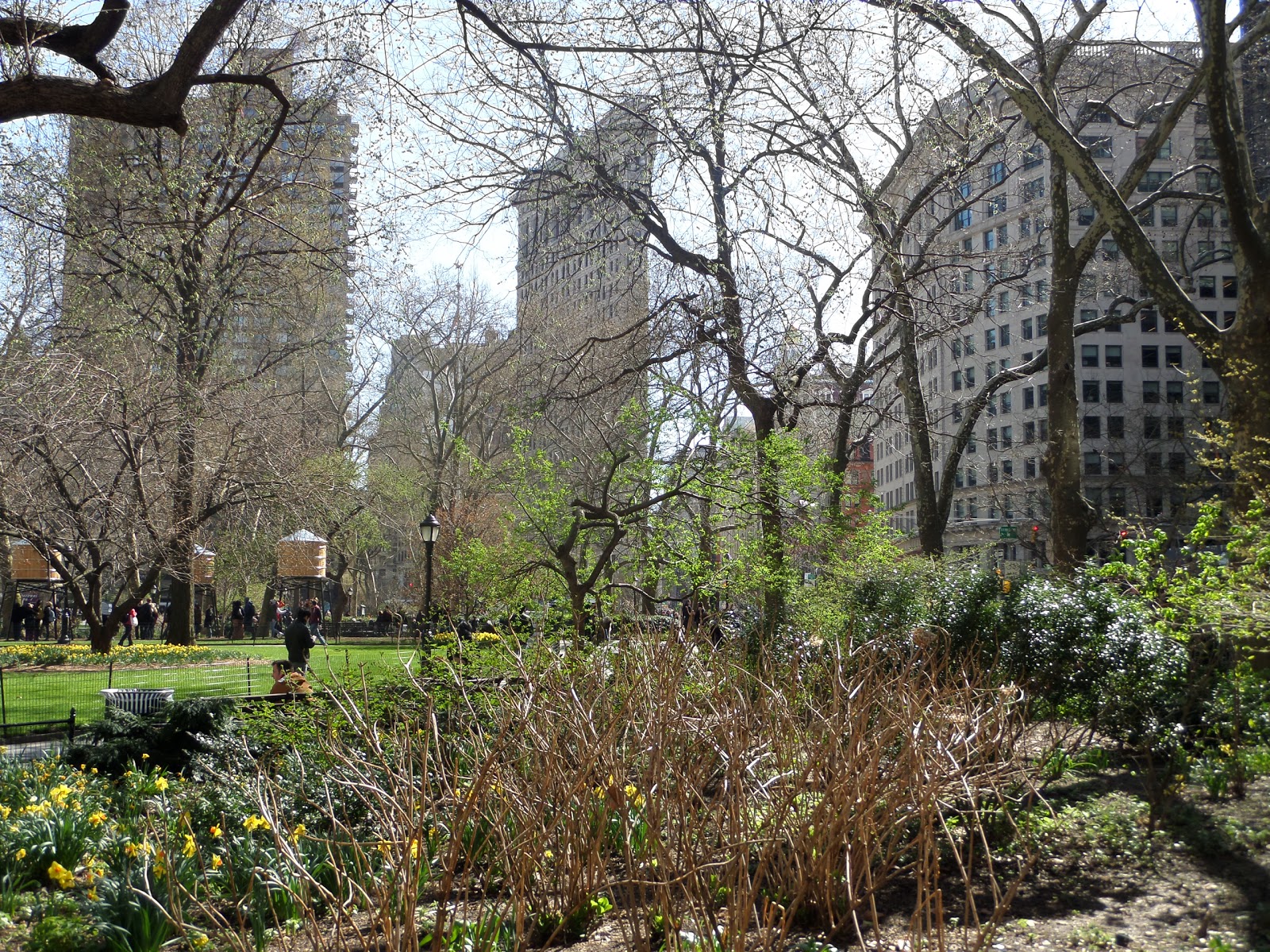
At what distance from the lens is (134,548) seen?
21812 mm

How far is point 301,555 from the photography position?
30828 millimetres

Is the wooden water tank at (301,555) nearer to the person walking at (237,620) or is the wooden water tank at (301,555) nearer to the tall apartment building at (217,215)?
the tall apartment building at (217,215)

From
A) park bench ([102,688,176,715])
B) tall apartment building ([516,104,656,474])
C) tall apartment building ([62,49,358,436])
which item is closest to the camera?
tall apartment building ([62,49,358,436])

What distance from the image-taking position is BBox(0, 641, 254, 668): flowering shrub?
23.0 meters

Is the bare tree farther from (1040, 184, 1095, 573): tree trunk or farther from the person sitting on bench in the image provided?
the person sitting on bench

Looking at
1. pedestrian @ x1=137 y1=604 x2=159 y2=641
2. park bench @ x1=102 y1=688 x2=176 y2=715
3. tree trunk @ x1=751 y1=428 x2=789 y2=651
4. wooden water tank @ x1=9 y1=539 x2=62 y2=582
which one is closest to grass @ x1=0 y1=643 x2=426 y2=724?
park bench @ x1=102 y1=688 x2=176 y2=715

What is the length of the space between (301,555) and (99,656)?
753 cm

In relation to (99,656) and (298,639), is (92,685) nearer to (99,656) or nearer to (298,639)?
(99,656)

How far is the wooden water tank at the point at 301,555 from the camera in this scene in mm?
30078

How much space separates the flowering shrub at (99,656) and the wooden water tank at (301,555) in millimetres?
4338

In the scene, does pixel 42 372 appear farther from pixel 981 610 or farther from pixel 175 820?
pixel 981 610

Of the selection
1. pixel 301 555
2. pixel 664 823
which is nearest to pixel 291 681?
pixel 664 823

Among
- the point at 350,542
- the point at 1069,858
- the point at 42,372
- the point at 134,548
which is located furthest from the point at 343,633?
the point at 1069,858

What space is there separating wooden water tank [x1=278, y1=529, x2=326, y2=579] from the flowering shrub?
171 inches
